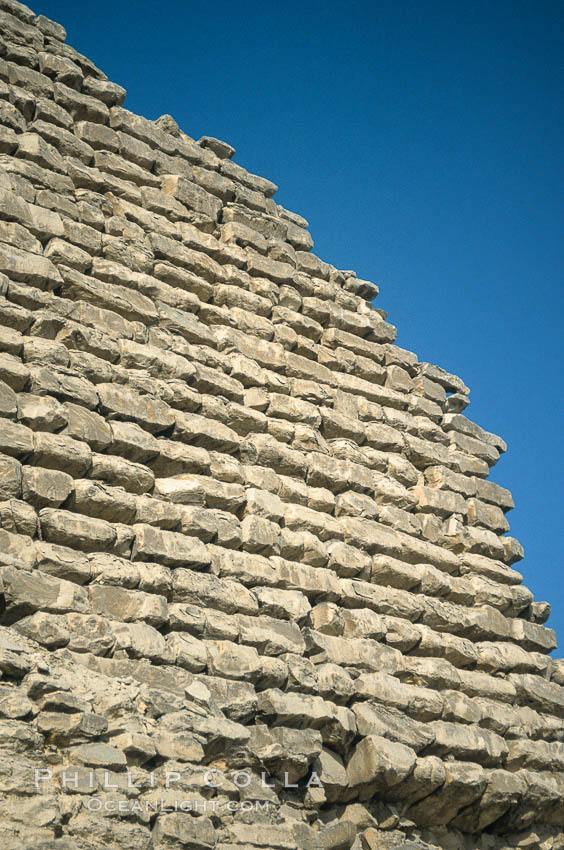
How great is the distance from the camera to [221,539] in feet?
16.4

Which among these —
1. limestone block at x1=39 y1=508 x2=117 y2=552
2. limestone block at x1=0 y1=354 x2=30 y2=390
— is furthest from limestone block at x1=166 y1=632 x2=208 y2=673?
limestone block at x1=0 y1=354 x2=30 y2=390

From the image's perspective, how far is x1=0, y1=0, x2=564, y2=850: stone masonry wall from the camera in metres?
3.83

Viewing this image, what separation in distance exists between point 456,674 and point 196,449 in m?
2.28

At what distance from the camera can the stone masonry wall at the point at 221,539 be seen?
151 inches

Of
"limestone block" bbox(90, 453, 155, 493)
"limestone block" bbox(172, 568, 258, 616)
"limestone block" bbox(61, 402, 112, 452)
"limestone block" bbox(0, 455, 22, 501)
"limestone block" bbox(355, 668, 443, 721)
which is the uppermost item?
"limestone block" bbox(61, 402, 112, 452)

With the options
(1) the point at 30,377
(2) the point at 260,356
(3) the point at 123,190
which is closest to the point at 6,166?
(3) the point at 123,190

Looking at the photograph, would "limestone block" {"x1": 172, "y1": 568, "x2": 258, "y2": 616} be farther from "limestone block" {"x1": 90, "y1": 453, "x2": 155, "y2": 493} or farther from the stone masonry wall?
"limestone block" {"x1": 90, "y1": 453, "x2": 155, "y2": 493}

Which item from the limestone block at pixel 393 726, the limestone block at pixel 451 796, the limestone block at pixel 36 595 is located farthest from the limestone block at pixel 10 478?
the limestone block at pixel 451 796

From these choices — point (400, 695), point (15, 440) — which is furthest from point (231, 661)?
point (15, 440)

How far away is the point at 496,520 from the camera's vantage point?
7.38m

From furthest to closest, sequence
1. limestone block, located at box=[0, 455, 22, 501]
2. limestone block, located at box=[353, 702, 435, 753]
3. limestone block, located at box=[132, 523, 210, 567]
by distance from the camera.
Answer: limestone block, located at box=[353, 702, 435, 753] < limestone block, located at box=[132, 523, 210, 567] < limestone block, located at box=[0, 455, 22, 501]

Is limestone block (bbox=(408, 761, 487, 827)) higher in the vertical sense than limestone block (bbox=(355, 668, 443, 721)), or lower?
lower

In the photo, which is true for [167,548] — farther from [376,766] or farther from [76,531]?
[376,766]

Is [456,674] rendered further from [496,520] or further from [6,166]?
[6,166]
